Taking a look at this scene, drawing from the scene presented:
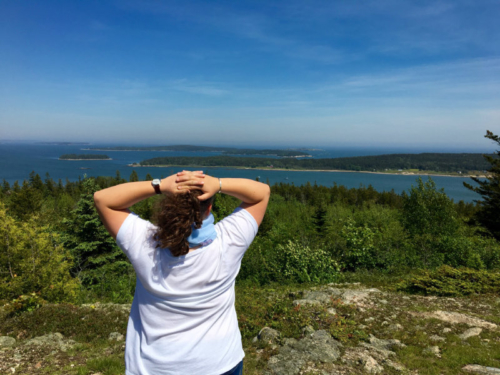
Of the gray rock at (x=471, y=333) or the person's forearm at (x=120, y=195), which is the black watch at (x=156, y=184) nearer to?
the person's forearm at (x=120, y=195)

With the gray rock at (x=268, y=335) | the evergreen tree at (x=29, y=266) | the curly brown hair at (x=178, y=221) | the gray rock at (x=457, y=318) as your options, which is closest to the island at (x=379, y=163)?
the evergreen tree at (x=29, y=266)

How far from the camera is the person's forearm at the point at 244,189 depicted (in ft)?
4.28

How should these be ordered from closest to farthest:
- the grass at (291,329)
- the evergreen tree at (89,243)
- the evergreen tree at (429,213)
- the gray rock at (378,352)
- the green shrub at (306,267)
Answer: the grass at (291,329) < the gray rock at (378,352) < the green shrub at (306,267) < the evergreen tree at (89,243) < the evergreen tree at (429,213)

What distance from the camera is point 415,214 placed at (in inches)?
924

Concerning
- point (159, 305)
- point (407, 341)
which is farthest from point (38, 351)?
point (407, 341)

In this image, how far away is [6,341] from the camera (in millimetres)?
4512

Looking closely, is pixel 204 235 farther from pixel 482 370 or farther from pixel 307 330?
pixel 482 370

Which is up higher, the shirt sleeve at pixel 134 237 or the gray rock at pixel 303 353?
the shirt sleeve at pixel 134 237

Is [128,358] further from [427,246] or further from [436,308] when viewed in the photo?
[427,246]

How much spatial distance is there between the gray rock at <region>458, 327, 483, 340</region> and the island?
97.3 m

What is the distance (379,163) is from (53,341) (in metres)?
154

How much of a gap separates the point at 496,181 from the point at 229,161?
95.1 metres

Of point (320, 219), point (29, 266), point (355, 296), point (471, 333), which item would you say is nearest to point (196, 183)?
point (471, 333)

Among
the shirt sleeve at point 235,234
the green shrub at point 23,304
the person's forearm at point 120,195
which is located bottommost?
the green shrub at point 23,304
